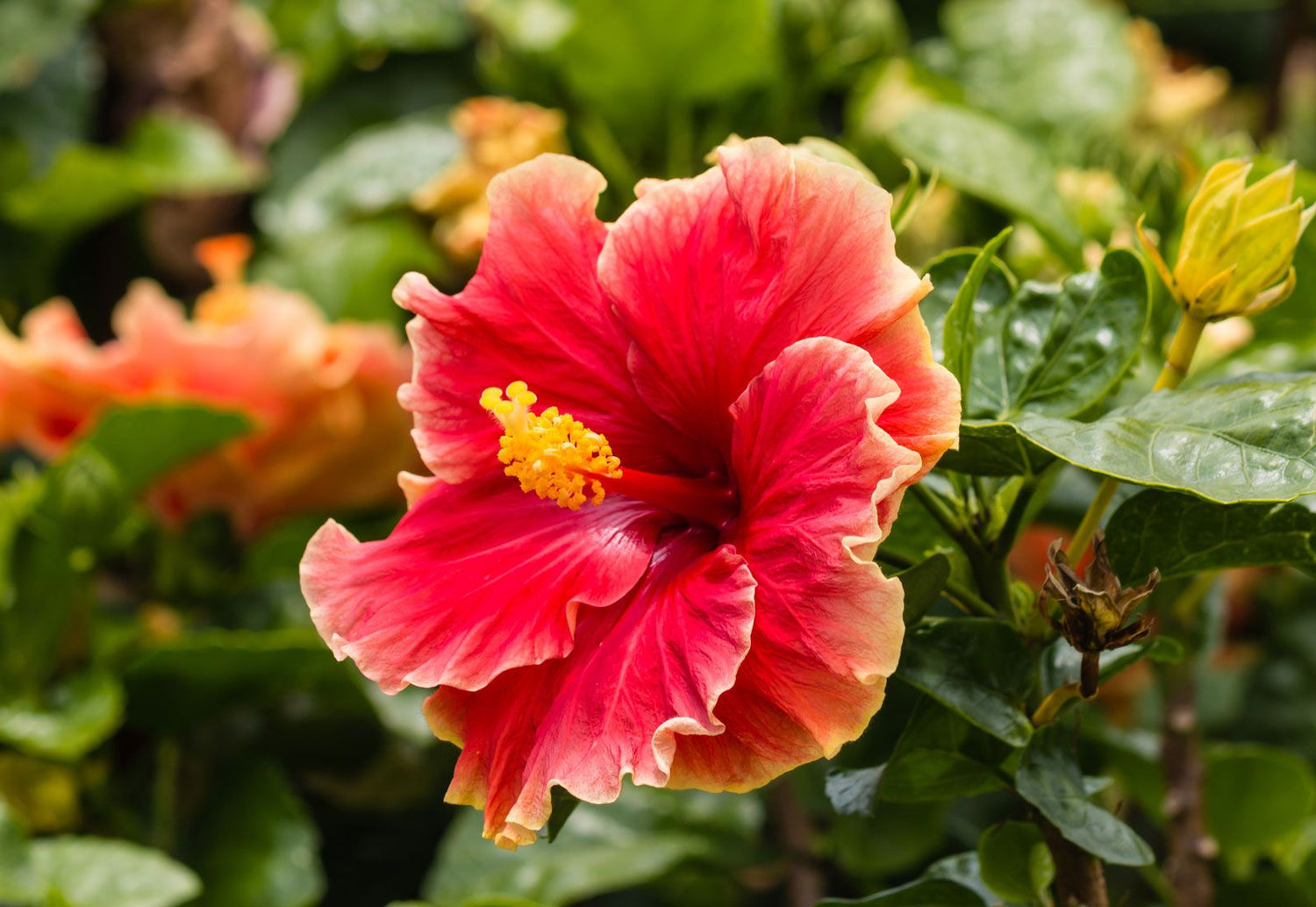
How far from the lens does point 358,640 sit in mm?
531

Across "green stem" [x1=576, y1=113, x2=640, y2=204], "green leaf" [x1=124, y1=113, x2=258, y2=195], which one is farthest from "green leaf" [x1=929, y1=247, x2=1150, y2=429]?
"green leaf" [x1=124, y1=113, x2=258, y2=195]

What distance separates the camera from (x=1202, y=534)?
1.80 feet

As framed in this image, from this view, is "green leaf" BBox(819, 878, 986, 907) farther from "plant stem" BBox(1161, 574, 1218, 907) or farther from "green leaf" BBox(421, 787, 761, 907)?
"green leaf" BBox(421, 787, 761, 907)

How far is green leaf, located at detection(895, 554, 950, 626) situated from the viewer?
0.50 metres

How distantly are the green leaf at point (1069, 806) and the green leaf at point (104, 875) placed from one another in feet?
1.75

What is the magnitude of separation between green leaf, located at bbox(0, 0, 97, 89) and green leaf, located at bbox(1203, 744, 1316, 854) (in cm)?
129

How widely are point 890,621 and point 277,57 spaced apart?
1.40m

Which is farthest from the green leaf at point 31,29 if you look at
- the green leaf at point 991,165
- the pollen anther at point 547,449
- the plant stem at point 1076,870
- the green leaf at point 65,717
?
the plant stem at point 1076,870

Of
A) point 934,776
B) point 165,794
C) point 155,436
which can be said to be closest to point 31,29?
point 155,436

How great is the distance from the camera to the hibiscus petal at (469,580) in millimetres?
524

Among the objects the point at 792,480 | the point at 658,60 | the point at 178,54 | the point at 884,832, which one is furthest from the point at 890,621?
the point at 178,54

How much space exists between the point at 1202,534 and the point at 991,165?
0.33 metres

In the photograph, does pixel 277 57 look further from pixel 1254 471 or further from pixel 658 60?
pixel 1254 471

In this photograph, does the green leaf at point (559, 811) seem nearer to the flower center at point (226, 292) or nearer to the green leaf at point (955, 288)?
the green leaf at point (955, 288)
